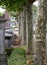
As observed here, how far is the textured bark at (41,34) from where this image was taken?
12.7 metres

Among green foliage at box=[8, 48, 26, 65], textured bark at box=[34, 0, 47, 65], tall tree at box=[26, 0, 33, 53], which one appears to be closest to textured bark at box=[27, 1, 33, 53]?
tall tree at box=[26, 0, 33, 53]

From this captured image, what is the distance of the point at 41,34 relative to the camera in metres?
12.9

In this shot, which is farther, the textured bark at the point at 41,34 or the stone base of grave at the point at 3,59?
the textured bark at the point at 41,34

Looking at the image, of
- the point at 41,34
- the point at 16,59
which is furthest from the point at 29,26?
the point at 41,34

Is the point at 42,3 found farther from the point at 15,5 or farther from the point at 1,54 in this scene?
the point at 15,5

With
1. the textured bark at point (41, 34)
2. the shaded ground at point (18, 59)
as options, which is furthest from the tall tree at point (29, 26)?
the textured bark at point (41, 34)

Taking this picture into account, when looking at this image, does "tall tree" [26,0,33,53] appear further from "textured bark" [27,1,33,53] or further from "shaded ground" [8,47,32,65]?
"shaded ground" [8,47,32,65]

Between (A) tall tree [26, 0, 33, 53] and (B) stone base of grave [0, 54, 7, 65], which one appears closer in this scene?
(B) stone base of grave [0, 54, 7, 65]

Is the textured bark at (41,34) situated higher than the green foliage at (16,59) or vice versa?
the textured bark at (41,34)

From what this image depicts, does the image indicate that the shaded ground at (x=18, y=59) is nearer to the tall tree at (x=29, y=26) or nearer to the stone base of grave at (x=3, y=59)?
the stone base of grave at (x=3, y=59)

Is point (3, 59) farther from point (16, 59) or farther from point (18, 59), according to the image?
point (18, 59)

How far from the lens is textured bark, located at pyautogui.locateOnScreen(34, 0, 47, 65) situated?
12.7 metres

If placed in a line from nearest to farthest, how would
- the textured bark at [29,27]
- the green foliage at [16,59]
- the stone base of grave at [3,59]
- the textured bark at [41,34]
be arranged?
the stone base of grave at [3,59] < the textured bark at [41,34] < the green foliage at [16,59] < the textured bark at [29,27]

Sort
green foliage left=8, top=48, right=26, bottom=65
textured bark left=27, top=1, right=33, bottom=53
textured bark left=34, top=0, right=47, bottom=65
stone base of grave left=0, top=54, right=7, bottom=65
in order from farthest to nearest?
textured bark left=27, top=1, right=33, bottom=53 → green foliage left=8, top=48, right=26, bottom=65 → textured bark left=34, top=0, right=47, bottom=65 → stone base of grave left=0, top=54, right=7, bottom=65
